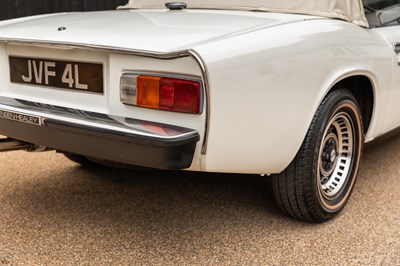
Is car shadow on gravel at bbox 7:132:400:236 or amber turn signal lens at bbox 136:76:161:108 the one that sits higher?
amber turn signal lens at bbox 136:76:161:108

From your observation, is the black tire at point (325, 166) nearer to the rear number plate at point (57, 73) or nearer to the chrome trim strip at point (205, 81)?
the chrome trim strip at point (205, 81)

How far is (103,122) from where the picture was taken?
2277 millimetres

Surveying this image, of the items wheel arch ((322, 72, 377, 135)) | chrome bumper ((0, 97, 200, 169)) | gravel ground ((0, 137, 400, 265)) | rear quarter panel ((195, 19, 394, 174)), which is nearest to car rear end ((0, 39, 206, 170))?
chrome bumper ((0, 97, 200, 169))

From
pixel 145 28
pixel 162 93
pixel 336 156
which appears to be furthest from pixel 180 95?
pixel 336 156

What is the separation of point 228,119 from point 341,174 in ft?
4.05

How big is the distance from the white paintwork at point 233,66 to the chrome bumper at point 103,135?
90 mm

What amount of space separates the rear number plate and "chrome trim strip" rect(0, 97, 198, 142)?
13 cm

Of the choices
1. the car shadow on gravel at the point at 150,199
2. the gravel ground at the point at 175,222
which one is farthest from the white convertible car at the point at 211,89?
the car shadow on gravel at the point at 150,199

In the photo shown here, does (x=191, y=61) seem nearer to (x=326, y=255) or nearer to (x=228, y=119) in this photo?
(x=228, y=119)

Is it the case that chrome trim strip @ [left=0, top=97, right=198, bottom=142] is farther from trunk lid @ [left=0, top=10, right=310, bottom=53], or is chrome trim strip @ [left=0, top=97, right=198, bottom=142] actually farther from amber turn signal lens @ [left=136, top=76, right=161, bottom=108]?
trunk lid @ [left=0, top=10, right=310, bottom=53]

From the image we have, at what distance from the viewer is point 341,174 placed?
3184 millimetres

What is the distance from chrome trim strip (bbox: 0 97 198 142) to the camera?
2156 millimetres

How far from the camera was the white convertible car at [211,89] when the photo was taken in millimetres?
2213

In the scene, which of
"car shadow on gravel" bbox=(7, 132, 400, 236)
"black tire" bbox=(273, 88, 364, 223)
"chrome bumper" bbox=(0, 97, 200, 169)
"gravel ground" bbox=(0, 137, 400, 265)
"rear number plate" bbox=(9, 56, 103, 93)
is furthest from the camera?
"car shadow on gravel" bbox=(7, 132, 400, 236)
